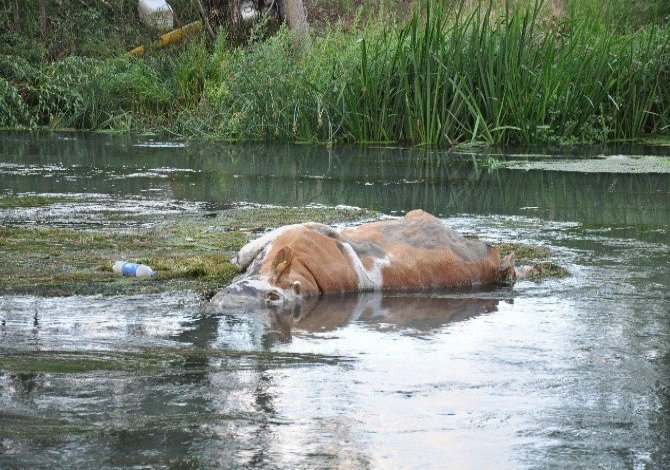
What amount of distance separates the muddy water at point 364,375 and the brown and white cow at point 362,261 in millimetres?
155

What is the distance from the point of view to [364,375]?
401 cm

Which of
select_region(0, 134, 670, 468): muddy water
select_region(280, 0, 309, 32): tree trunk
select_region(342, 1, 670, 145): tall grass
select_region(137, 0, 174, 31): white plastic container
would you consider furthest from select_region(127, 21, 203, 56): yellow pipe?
select_region(0, 134, 670, 468): muddy water

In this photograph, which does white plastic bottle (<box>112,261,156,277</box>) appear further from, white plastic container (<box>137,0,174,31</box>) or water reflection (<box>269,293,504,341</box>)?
white plastic container (<box>137,0,174,31</box>)

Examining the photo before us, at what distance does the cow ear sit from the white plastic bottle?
76cm

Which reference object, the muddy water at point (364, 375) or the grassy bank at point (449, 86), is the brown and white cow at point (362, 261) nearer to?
the muddy water at point (364, 375)

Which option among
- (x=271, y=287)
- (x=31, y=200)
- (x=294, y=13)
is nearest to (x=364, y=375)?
(x=271, y=287)

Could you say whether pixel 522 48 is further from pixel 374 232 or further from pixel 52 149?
pixel 374 232

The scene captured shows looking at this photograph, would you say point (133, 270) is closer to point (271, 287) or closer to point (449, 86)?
point (271, 287)

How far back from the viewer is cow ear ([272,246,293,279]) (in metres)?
5.19

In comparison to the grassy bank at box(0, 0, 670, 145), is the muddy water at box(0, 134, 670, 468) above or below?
below

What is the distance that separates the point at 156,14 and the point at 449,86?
1162cm

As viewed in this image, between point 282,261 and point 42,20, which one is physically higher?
point 42,20

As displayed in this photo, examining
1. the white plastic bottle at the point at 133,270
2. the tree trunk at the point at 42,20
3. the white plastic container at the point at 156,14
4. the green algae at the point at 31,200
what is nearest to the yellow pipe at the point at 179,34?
the tree trunk at the point at 42,20

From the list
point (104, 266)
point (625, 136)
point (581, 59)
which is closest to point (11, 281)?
point (104, 266)
